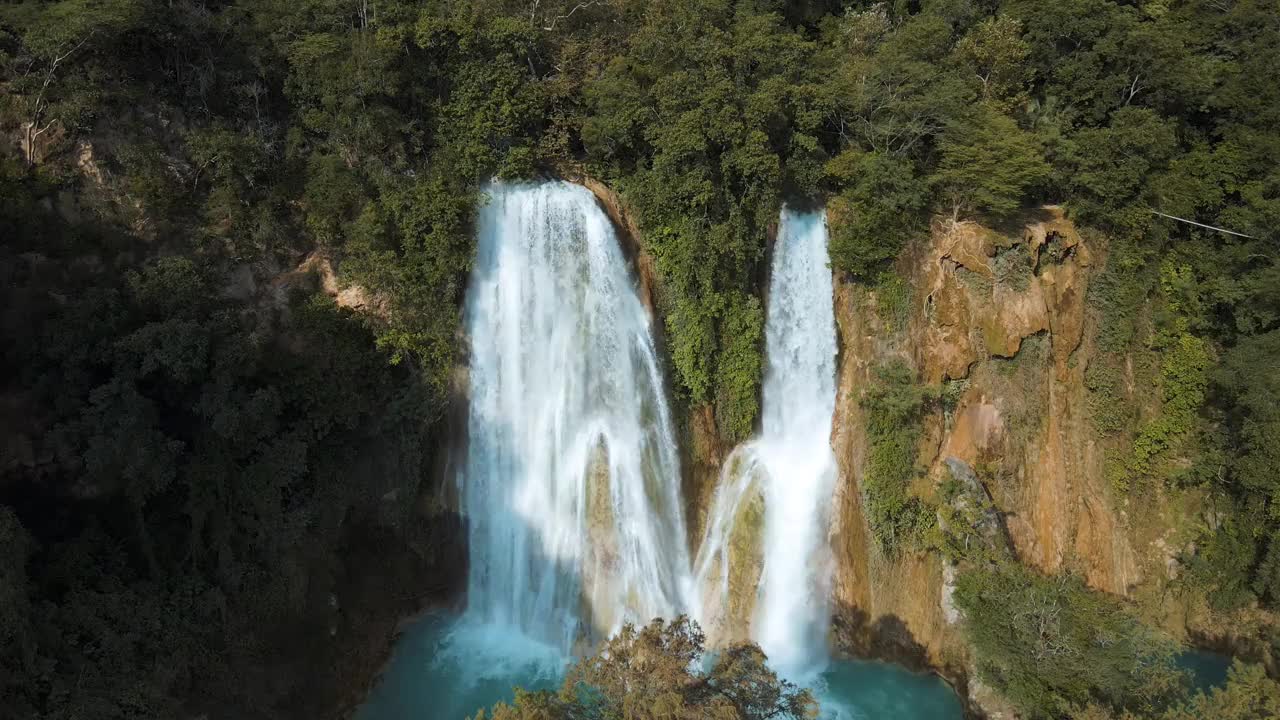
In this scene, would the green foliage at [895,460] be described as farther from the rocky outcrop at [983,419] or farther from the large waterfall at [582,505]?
the large waterfall at [582,505]

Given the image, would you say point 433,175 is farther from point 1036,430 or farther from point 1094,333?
point 1094,333

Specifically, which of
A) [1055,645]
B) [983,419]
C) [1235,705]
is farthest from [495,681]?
[1235,705]

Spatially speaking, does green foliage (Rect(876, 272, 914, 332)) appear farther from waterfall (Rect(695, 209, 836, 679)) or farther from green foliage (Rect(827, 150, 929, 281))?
waterfall (Rect(695, 209, 836, 679))

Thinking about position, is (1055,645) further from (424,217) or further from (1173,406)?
(424,217)

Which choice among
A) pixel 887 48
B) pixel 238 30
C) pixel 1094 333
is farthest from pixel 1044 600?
pixel 238 30

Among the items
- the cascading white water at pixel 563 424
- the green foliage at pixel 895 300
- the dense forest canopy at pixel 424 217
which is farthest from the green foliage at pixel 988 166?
the cascading white water at pixel 563 424

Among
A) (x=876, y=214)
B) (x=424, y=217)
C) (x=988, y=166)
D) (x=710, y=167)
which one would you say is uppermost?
(x=710, y=167)
